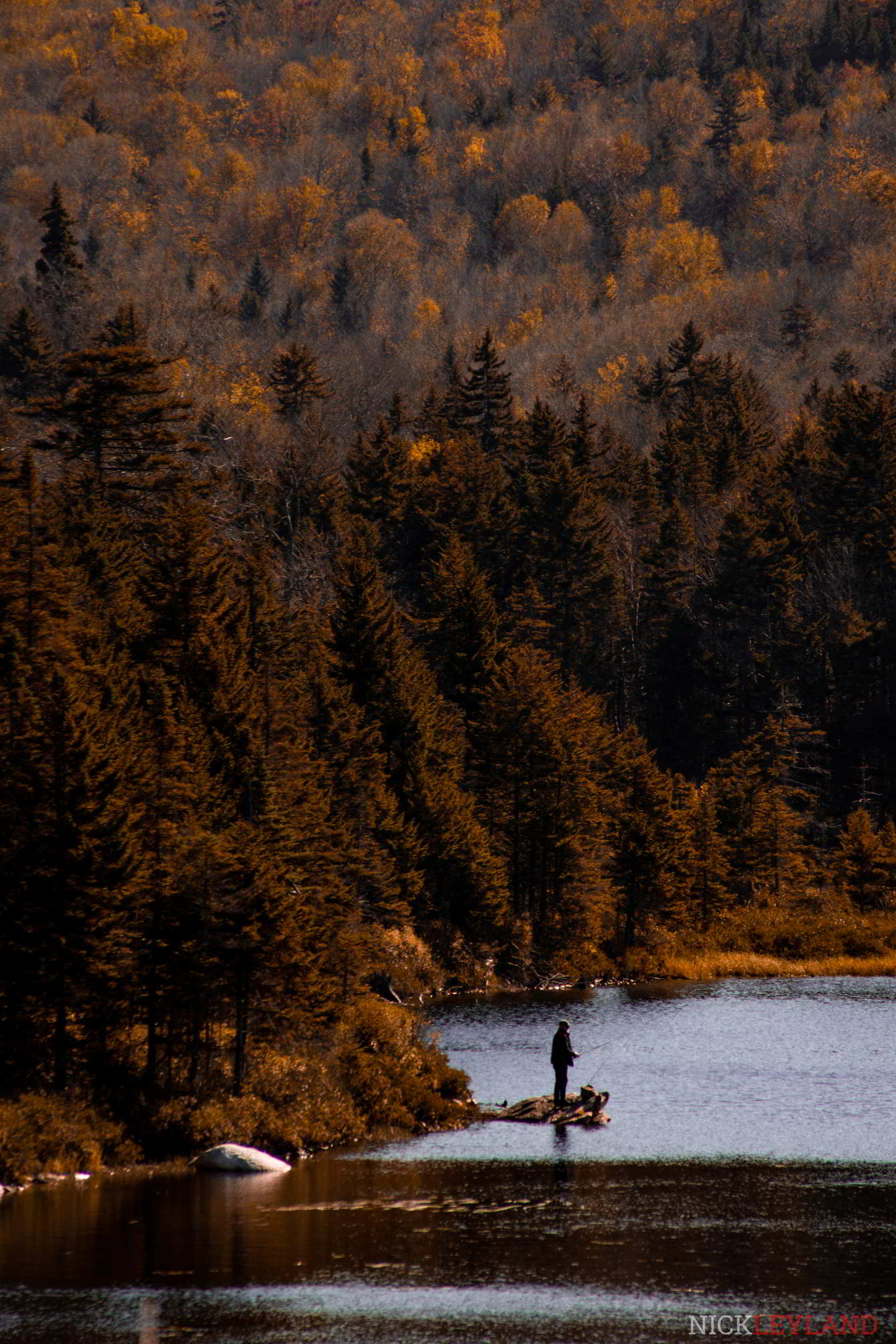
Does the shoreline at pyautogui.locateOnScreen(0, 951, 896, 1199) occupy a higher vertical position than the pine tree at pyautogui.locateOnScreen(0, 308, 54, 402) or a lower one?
lower

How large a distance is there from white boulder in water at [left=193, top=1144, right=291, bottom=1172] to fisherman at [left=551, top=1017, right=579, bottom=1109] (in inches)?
314

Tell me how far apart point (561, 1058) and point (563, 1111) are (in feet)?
4.30

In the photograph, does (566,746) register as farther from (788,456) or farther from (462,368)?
(462,368)

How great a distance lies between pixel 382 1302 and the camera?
23.3 metres

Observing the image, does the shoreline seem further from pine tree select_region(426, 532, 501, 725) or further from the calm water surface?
the calm water surface

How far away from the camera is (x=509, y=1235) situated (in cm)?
2702

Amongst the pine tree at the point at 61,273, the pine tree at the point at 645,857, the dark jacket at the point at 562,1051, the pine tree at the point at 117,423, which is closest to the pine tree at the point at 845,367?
the pine tree at the point at 61,273

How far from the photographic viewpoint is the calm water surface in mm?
22562

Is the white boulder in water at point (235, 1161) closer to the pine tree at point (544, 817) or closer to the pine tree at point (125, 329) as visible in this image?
the pine tree at point (544, 817)

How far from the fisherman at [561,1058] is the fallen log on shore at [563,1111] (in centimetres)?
19

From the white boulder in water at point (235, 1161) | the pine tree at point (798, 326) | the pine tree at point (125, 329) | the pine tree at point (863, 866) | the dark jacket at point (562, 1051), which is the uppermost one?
the pine tree at point (798, 326)

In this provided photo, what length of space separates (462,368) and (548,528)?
85338 millimetres

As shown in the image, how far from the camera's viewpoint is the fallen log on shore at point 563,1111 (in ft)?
126

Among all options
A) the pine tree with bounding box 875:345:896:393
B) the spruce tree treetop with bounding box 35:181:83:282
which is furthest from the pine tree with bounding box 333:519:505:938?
the spruce tree treetop with bounding box 35:181:83:282
